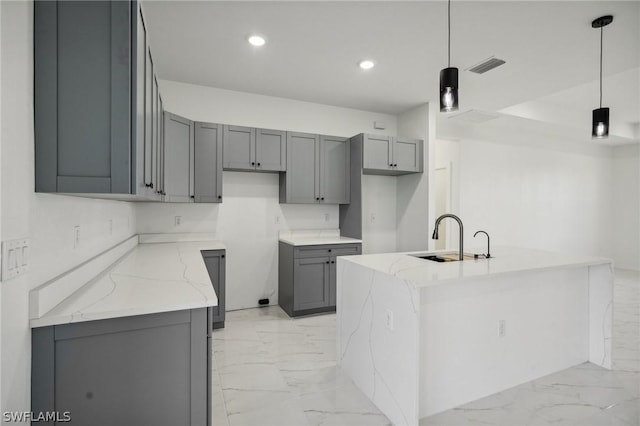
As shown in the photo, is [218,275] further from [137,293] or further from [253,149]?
[137,293]

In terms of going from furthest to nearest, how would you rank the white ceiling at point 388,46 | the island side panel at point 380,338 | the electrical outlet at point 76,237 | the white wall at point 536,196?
the white wall at point 536,196, the white ceiling at point 388,46, the island side panel at point 380,338, the electrical outlet at point 76,237

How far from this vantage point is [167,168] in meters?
3.12

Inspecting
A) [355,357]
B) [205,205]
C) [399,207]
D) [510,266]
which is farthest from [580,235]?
[205,205]

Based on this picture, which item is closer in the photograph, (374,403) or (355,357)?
(374,403)

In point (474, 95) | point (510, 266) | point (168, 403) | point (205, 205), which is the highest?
point (474, 95)

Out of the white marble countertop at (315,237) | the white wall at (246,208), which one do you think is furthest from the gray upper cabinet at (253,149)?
the white marble countertop at (315,237)

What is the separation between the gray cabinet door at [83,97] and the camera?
1241 millimetres

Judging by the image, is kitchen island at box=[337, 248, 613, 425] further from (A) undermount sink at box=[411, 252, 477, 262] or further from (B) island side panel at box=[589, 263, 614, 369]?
(A) undermount sink at box=[411, 252, 477, 262]

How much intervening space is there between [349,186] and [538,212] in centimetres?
420

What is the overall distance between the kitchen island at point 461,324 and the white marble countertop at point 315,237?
53.1 inches

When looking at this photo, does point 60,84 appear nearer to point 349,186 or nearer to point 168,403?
point 168,403

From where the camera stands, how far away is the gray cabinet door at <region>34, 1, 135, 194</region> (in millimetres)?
1241

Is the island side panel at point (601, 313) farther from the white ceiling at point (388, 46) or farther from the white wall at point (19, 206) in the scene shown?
the white wall at point (19, 206)

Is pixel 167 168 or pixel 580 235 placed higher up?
pixel 167 168
